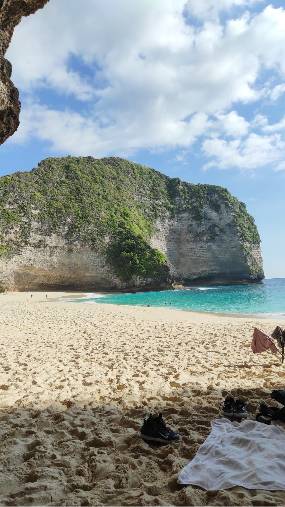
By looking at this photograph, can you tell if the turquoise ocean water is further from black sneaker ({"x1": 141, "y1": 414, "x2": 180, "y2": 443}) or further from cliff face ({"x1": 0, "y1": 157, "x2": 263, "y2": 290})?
black sneaker ({"x1": 141, "y1": 414, "x2": 180, "y2": 443})

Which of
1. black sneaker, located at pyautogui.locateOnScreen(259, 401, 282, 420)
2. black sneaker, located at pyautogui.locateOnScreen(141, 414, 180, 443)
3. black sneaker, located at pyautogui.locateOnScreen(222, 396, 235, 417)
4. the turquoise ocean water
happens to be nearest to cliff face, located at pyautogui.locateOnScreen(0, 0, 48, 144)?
black sneaker, located at pyautogui.locateOnScreen(141, 414, 180, 443)

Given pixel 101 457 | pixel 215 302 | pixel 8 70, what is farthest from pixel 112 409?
pixel 215 302

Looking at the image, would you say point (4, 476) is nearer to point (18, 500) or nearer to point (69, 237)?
→ point (18, 500)

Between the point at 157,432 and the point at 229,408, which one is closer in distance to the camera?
the point at 157,432

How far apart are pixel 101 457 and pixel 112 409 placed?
1.66m

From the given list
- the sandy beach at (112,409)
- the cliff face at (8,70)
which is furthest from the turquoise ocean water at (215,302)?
the cliff face at (8,70)

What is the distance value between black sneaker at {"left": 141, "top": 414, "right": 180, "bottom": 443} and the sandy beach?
0.11m

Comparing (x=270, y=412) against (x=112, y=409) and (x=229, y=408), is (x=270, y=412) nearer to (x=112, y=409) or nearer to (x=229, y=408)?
(x=229, y=408)

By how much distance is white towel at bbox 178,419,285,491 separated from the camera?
3277 millimetres


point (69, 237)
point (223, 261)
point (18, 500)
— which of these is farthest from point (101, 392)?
point (223, 261)

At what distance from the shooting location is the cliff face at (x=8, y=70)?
21.1 feet

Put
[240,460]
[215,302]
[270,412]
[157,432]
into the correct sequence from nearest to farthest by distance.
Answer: [240,460], [157,432], [270,412], [215,302]

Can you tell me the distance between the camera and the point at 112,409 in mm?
5582

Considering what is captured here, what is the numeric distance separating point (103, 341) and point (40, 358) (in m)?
3.18
